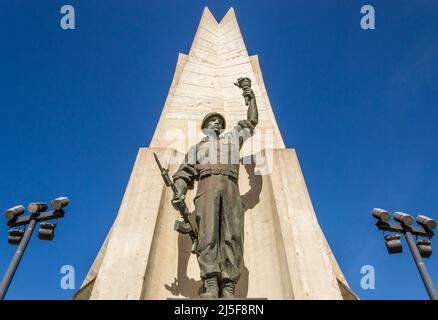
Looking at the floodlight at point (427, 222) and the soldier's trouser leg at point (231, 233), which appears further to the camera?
the floodlight at point (427, 222)

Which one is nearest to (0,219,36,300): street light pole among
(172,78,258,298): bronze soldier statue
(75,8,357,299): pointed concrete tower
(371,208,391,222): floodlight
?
(75,8,357,299): pointed concrete tower

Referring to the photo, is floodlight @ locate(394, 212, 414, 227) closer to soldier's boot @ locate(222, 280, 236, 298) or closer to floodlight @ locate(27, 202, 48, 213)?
soldier's boot @ locate(222, 280, 236, 298)

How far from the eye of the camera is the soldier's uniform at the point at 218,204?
16.9ft

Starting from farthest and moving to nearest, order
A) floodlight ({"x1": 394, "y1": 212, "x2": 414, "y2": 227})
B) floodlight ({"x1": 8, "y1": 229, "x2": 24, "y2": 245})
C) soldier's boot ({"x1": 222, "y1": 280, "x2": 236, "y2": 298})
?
floodlight ({"x1": 394, "y1": 212, "x2": 414, "y2": 227}) < floodlight ({"x1": 8, "y1": 229, "x2": 24, "y2": 245}) < soldier's boot ({"x1": 222, "y1": 280, "x2": 236, "y2": 298})

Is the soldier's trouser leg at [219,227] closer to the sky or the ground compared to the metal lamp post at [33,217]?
closer to the ground

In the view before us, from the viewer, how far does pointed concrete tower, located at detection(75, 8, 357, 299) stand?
541cm

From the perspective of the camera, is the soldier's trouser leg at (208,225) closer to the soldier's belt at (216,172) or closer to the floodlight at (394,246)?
the soldier's belt at (216,172)

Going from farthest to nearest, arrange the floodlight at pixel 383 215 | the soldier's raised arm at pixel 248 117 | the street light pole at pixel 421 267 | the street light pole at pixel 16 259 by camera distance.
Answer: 1. the floodlight at pixel 383 215
2. the street light pole at pixel 421 267
3. the street light pole at pixel 16 259
4. the soldier's raised arm at pixel 248 117

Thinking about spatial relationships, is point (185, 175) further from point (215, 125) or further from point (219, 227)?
point (215, 125)

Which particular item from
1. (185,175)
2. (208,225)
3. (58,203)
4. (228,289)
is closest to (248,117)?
(185,175)

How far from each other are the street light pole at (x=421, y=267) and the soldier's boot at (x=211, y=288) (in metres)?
5.92

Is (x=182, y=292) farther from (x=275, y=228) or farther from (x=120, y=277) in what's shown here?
(x=275, y=228)

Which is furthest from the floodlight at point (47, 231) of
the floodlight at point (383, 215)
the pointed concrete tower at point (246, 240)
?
the floodlight at point (383, 215)

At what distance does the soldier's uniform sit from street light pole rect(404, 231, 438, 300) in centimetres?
543
